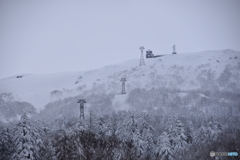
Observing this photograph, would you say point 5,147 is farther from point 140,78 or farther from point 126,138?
point 140,78

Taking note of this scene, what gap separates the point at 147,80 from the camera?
110438 millimetres

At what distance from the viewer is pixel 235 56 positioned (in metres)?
118

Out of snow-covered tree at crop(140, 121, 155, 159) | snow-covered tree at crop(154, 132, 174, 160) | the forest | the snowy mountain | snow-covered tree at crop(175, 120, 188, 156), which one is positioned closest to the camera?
the forest

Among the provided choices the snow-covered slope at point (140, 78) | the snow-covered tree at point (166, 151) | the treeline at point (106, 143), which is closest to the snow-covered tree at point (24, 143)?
the treeline at point (106, 143)

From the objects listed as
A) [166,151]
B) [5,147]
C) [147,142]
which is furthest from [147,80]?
[5,147]

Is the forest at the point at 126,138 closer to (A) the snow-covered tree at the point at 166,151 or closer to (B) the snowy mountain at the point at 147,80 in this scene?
(A) the snow-covered tree at the point at 166,151

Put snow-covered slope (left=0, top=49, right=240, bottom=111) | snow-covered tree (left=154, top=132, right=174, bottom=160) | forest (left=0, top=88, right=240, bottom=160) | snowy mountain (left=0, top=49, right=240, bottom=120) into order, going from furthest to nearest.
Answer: snow-covered slope (left=0, top=49, right=240, bottom=111) < snowy mountain (left=0, top=49, right=240, bottom=120) < snow-covered tree (left=154, top=132, right=174, bottom=160) < forest (left=0, top=88, right=240, bottom=160)

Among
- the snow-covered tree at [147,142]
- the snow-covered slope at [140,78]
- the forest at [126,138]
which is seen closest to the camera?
the forest at [126,138]

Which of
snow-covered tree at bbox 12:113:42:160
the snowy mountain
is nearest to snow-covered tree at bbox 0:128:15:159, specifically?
snow-covered tree at bbox 12:113:42:160

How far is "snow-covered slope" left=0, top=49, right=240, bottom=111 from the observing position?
352 feet

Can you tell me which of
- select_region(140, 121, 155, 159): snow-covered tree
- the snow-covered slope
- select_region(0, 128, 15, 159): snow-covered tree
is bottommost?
select_region(140, 121, 155, 159): snow-covered tree

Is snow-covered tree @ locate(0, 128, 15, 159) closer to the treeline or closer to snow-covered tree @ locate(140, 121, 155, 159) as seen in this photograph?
the treeline

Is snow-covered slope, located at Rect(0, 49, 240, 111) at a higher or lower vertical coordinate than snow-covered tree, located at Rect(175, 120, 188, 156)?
higher

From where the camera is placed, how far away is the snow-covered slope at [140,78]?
10725 cm
